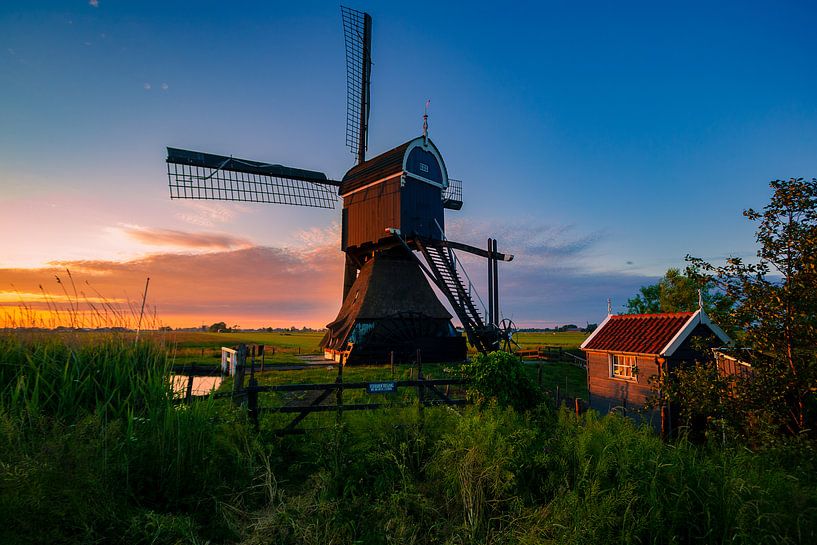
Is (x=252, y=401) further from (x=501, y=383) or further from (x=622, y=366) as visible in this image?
(x=622, y=366)

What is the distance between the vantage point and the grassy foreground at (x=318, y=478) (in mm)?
5223

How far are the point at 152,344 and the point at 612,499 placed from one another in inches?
317

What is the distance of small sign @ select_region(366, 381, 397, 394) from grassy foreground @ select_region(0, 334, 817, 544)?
1.61 m

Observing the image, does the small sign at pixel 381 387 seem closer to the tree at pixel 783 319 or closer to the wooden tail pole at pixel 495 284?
the tree at pixel 783 319

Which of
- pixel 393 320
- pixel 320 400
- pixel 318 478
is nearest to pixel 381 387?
pixel 320 400

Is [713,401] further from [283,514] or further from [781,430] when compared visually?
[283,514]

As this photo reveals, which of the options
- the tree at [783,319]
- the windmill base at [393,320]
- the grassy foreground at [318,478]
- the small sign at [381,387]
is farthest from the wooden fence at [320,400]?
the windmill base at [393,320]

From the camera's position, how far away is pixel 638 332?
1541cm

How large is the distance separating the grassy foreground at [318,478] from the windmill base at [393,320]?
15905 mm

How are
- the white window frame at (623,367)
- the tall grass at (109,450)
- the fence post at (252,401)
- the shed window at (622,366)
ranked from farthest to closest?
1. the shed window at (622,366)
2. the white window frame at (623,367)
3. the fence post at (252,401)
4. the tall grass at (109,450)

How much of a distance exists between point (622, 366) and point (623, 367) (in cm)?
6

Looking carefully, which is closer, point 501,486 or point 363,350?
point 501,486

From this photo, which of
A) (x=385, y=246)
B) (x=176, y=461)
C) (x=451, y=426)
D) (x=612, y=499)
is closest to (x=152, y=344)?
(x=176, y=461)

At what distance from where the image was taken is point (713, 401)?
24.8ft
